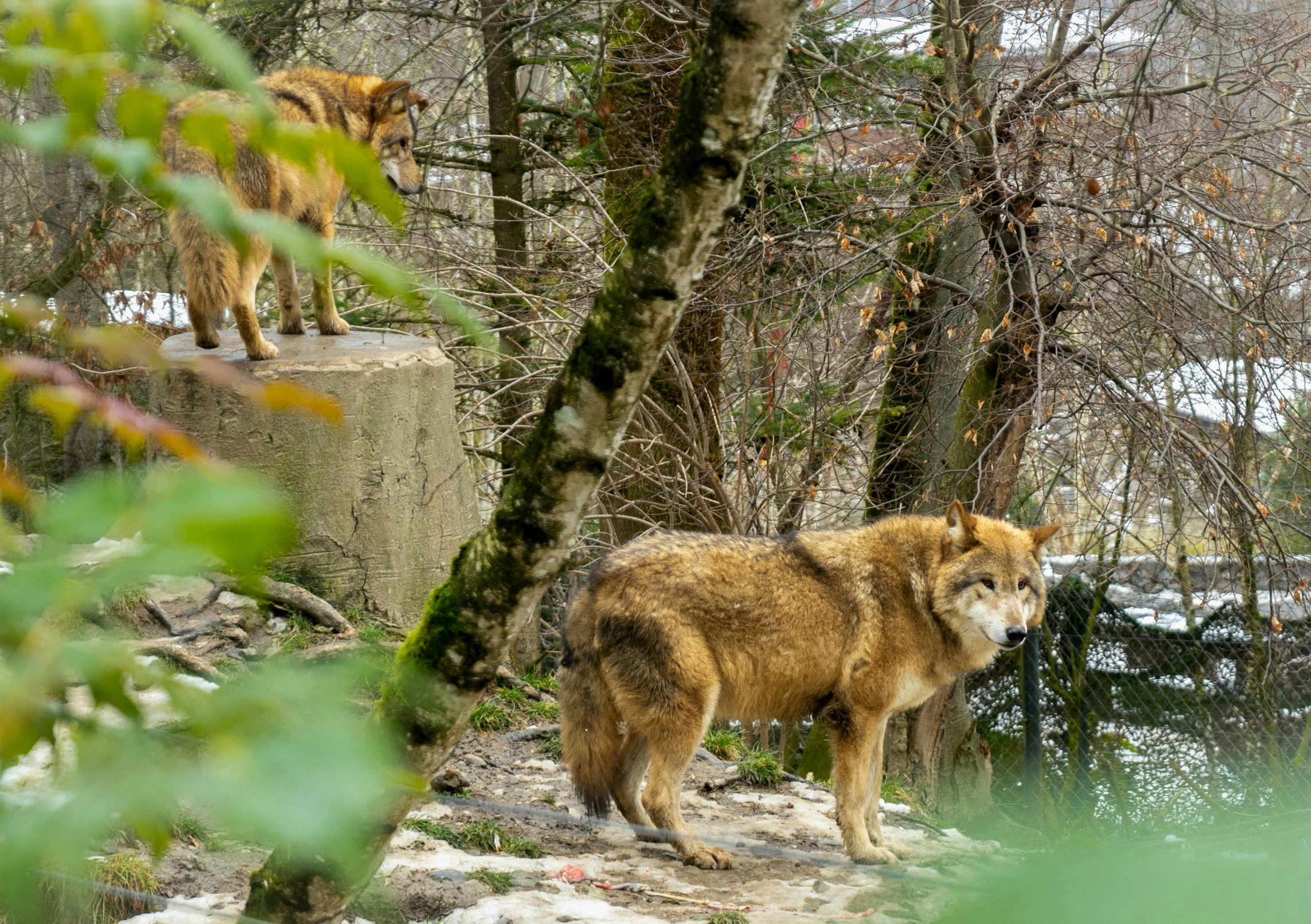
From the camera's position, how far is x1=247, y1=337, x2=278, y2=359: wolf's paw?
7176 millimetres

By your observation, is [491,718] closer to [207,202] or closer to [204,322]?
Result: [204,322]

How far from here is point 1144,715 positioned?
1112 centimetres

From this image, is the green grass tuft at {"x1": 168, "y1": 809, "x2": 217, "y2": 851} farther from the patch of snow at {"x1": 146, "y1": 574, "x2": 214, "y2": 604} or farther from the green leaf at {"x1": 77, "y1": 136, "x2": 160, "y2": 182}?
the green leaf at {"x1": 77, "y1": 136, "x2": 160, "y2": 182}

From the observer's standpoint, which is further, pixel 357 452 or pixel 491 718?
pixel 491 718

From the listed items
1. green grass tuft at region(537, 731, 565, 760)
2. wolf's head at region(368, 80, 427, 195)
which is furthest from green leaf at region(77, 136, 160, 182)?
wolf's head at region(368, 80, 427, 195)

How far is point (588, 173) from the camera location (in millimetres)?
11672

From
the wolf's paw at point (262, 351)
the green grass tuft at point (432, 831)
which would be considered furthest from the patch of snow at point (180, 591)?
the green grass tuft at point (432, 831)

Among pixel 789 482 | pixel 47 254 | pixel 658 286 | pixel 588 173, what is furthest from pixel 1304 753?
pixel 47 254

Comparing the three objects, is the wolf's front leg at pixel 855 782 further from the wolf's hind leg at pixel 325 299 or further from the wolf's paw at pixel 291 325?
the wolf's paw at pixel 291 325

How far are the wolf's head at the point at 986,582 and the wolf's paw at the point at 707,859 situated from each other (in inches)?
71.0

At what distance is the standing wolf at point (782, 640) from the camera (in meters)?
5.97

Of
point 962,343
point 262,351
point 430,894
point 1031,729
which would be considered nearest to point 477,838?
point 430,894

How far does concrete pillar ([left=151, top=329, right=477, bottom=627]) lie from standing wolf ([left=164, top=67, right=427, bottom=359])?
0.24 meters

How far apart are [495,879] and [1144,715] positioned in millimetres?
7894
